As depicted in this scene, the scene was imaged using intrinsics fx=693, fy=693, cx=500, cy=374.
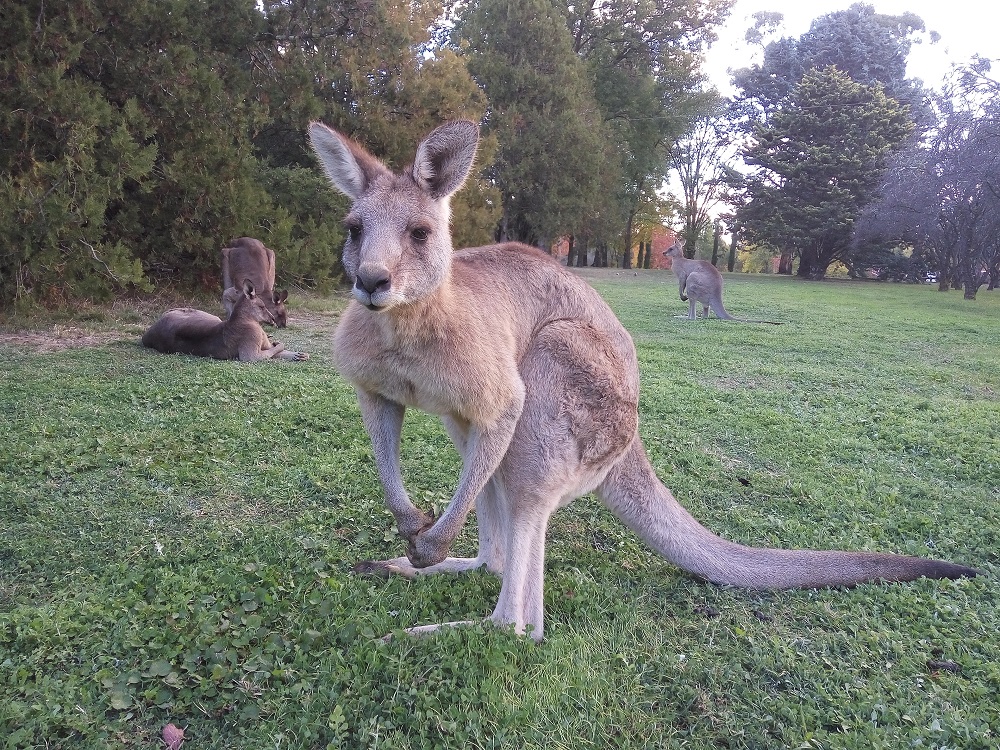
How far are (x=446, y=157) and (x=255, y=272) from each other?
25.7ft

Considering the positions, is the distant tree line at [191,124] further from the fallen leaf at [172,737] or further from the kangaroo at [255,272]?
the fallen leaf at [172,737]

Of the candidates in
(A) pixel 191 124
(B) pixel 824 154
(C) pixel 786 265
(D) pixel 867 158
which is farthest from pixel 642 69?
(A) pixel 191 124

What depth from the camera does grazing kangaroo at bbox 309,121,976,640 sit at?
229 centimetres

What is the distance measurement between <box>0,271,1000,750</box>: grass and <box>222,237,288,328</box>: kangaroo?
4.15 meters

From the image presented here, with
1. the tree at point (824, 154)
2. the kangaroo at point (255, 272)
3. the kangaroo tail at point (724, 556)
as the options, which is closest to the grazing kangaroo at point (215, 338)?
the kangaroo at point (255, 272)

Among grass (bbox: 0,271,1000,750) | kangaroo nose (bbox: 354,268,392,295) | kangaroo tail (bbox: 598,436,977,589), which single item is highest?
kangaroo nose (bbox: 354,268,392,295)

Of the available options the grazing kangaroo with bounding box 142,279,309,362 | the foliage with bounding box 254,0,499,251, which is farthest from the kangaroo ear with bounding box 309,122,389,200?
the foliage with bounding box 254,0,499,251

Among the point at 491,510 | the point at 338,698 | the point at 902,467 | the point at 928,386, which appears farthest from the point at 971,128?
the point at 338,698

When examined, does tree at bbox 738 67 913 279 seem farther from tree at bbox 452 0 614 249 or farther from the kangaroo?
the kangaroo

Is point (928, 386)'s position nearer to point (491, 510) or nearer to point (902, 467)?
point (902, 467)

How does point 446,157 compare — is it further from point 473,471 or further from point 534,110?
point 534,110

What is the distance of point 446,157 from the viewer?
2.40m

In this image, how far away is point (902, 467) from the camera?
13.6ft

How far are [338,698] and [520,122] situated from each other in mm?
22096
